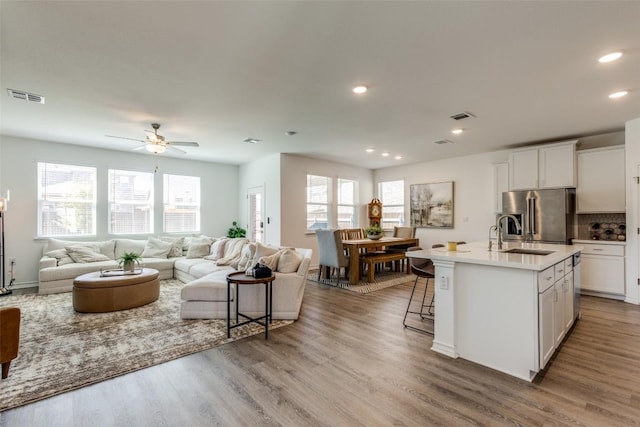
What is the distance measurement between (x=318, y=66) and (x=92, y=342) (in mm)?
3562

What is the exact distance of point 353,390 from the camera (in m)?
2.24

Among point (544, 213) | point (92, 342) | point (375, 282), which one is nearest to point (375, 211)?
point (375, 282)

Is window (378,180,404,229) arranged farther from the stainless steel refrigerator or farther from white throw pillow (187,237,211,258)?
white throw pillow (187,237,211,258)

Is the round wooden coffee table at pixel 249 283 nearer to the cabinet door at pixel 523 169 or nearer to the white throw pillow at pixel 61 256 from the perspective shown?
the white throw pillow at pixel 61 256

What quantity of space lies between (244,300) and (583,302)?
16.4ft

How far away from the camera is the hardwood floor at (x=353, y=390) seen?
193 centimetres

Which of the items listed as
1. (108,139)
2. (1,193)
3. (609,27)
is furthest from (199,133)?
(609,27)

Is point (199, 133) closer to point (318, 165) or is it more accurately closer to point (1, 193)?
point (318, 165)

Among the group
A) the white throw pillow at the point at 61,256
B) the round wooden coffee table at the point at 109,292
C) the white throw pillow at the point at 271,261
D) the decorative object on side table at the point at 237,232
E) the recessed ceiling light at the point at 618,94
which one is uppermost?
the recessed ceiling light at the point at 618,94

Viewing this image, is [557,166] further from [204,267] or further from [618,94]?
[204,267]

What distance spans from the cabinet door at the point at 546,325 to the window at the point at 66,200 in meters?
7.40

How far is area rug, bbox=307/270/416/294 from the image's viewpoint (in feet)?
17.3

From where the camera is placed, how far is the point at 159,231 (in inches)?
273

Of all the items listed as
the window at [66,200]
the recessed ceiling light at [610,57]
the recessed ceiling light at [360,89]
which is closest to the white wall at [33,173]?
the window at [66,200]
